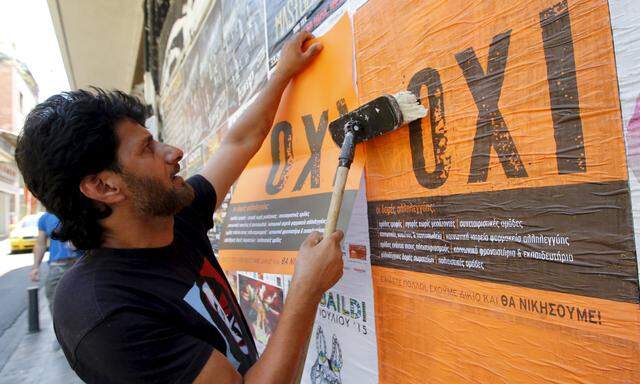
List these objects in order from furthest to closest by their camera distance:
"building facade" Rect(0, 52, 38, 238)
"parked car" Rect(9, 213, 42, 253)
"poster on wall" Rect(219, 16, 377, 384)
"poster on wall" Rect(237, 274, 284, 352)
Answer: "building facade" Rect(0, 52, 38, 238), "parked car" Rect(9, 213, 42, 253), "poster on wall" Rect(237, 274, 284, 352), "poster on wall" Rect(219, 16, 377, 384)

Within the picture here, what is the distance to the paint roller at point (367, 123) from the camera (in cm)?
90

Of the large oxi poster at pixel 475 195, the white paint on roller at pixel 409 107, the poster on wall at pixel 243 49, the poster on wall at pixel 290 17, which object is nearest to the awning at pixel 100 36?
the poster on wall at pixel 243 49

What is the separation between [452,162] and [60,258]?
14.0ft

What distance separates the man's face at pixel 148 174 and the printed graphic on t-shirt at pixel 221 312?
0.25 m

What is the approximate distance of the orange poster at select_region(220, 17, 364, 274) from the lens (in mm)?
1130

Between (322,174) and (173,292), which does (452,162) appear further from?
(173,292)

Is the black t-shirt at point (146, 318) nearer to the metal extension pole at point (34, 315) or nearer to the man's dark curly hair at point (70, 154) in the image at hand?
the man's dark curly hair at point (70, 154)

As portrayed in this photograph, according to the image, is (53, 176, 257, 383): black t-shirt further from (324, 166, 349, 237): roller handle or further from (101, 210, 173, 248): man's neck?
(324, 166, 349, 237): roller handle

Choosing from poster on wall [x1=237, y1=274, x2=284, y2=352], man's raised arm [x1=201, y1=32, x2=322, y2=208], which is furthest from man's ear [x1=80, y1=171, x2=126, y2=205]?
poster on wall [x1=237, y1=274, x2=284, y2=352]

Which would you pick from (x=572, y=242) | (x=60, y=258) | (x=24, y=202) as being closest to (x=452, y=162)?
(x=572, y=242)

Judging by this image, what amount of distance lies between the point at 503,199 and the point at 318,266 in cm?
42

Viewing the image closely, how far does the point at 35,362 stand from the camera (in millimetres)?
3994

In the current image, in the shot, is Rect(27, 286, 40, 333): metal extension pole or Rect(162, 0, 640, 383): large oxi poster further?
Rect(27, 286, 40, 333): metal extension pole

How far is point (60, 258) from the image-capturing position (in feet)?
12.5
